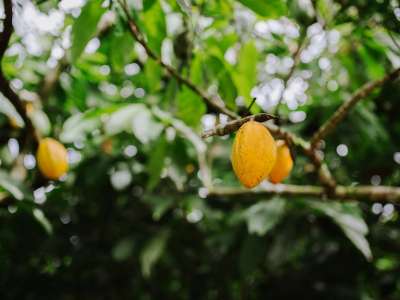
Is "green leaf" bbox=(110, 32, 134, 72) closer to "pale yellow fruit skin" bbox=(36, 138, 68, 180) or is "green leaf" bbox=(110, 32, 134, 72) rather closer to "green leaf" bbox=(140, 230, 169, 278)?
"pale yellow fruit skin" bbox=(36, 138, 68, 180)

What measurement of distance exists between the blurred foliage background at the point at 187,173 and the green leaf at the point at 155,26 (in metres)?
0.09

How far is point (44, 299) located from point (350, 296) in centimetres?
140

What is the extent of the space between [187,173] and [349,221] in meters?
0.71

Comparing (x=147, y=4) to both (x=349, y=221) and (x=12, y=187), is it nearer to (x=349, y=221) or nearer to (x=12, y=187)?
(x=12, y=187)

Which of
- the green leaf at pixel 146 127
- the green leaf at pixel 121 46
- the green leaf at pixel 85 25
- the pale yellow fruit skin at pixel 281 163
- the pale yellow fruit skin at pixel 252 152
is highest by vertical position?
the green leaf at pixel 85 25

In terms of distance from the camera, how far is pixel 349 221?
1.36 m

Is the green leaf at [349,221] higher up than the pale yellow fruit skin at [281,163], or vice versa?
the pale yellow fruit skin at [281,163]

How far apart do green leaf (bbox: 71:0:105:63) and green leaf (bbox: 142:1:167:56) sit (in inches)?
→ 5.1

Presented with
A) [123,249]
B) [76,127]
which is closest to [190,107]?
[76,127]

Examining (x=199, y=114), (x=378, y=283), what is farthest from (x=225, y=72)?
(x=378, y=283)

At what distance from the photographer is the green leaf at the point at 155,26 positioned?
113 cm

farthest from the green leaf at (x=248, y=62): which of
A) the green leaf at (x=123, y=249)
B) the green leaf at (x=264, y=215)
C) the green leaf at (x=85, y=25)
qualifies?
the green leaf at (x=123, y=249)

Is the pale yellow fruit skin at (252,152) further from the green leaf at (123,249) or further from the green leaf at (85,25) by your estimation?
the green leaf at (123,249)

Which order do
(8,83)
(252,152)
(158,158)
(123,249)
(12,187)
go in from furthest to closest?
1. (123,249)
2. (158,158)
3. (12,187)
4. (8,83)
5. (252,152)
